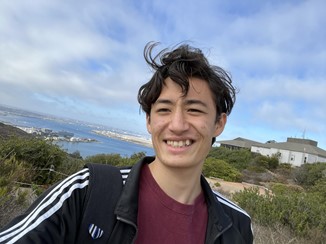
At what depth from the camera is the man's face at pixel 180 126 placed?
162 cm

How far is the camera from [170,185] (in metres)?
1.63

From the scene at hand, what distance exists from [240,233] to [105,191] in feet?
2.71

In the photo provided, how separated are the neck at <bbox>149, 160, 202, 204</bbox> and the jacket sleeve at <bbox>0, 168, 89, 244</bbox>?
1.45ft

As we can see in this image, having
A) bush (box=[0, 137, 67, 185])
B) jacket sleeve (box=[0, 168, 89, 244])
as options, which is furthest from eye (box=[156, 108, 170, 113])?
bush (box=[0, 137, 67, 185])

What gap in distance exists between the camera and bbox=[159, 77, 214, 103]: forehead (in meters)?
1.68

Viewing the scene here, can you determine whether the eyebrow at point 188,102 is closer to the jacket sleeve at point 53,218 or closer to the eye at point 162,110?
the eye at point 162,110

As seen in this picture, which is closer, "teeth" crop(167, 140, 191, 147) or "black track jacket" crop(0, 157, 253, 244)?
"black track jacket" crop(0, 157, 253, 244)

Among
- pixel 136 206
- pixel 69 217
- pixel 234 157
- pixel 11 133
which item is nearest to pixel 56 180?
pixel 11 133

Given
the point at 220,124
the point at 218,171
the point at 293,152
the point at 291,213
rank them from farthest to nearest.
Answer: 1. the point at 293,152
2. the point at 218,171
3. the point at 291,213
4. the point at 220,124

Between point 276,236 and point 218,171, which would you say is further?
point 218,171

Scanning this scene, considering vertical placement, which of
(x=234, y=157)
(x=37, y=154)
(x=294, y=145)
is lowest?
(x=37, y=154)

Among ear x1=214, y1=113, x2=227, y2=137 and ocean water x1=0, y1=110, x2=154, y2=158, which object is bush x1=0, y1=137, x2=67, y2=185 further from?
ear x1=214, y1=113, x2=227, y2=137

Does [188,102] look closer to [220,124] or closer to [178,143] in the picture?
[178,143]

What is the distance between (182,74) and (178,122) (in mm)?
282
